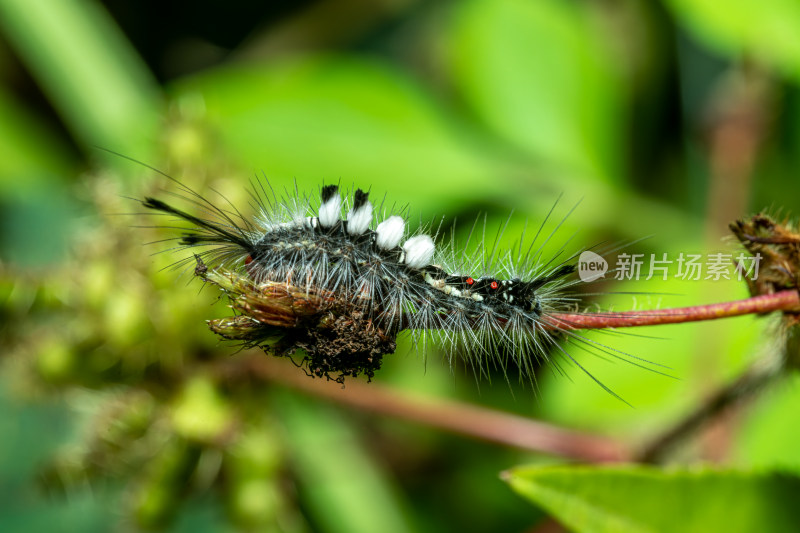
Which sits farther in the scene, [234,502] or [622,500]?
[234,502]

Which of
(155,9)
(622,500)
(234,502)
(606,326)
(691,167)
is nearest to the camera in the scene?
(606,326)

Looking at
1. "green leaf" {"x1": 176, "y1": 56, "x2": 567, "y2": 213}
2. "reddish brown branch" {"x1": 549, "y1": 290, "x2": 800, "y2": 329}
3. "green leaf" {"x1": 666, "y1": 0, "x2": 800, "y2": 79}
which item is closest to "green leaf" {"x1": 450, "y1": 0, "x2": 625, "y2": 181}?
"green leaf" {"x1": 176, "y1": 56, "x2": 567, "y2": 213}

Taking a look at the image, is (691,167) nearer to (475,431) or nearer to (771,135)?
(771,135)

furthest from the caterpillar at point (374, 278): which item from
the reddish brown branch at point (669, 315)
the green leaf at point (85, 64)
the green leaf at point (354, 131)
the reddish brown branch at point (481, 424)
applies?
the green leaf at point (85, 64)

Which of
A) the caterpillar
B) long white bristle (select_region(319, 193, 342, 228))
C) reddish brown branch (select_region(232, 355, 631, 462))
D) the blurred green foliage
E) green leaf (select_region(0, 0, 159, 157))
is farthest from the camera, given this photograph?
green leaf (select_region(0, 0, 159, 157))

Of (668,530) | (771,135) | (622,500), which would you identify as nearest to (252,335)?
(622,500)

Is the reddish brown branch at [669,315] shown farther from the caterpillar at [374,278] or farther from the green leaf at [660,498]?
the green leaf at [660,498]

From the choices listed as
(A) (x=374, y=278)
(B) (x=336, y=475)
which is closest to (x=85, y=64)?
(B) (x=336, y=475)

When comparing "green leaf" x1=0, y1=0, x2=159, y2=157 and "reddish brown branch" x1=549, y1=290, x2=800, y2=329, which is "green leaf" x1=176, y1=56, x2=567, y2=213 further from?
"reddish brown branch" x1=549, y1=290, x2=800, y2=329

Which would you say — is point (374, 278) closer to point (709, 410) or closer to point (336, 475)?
point (709, 410)
